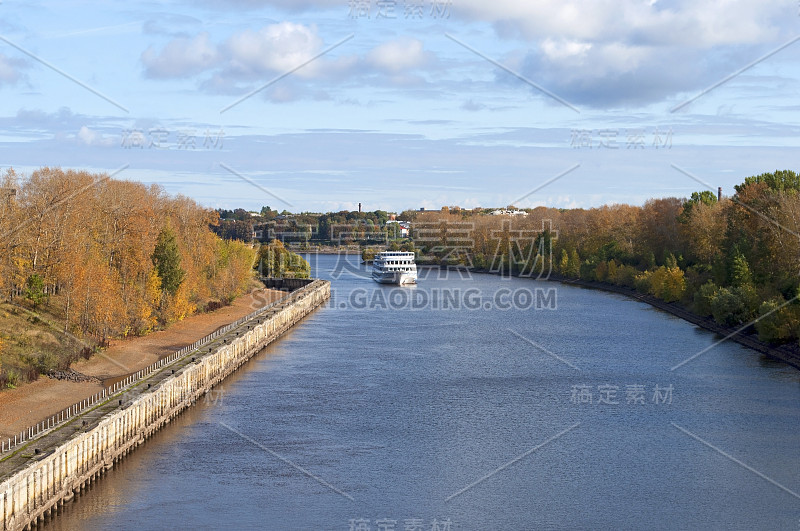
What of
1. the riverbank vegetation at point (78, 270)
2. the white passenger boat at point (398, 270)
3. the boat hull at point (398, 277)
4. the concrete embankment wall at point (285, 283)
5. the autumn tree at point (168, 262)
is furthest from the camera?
the white passenger boat at point (398, 270)

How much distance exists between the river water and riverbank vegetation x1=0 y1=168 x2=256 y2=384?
11.3 metres

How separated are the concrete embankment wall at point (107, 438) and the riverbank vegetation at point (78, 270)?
29.2ft

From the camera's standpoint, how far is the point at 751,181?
102 metres

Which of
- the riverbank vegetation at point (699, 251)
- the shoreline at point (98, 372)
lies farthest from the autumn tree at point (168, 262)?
the riverbank vegetation at point (699, 251)

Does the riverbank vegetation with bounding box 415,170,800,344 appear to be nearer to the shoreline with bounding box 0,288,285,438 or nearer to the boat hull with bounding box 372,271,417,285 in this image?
the boat hull with bounding box 372,271,417,285

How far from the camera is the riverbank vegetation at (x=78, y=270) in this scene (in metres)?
60.3

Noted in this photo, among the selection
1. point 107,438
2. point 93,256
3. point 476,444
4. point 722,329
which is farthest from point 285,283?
point 107,438

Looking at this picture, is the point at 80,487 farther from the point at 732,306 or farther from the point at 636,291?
the point at 636,291

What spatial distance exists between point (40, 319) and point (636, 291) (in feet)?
292

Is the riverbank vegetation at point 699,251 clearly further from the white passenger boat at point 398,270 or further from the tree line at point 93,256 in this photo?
the tree line at point 93,256

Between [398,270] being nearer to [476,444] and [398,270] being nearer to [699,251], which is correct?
[699,251]

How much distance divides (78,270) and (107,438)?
2863 centimetres

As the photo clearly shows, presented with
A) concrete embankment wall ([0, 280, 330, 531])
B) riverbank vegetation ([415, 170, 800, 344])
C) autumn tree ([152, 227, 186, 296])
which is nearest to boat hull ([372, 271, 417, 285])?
riverbank vegetation ([415, 170, 800, 344])

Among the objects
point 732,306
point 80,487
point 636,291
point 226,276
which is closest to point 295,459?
point 80,487
